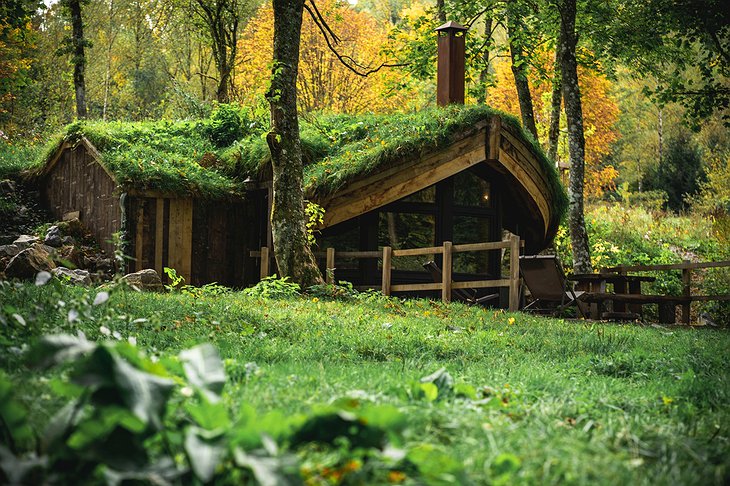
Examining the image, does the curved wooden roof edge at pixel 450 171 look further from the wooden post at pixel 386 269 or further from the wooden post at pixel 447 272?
the wooden post at pixel 447 272

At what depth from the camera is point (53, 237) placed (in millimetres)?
15367

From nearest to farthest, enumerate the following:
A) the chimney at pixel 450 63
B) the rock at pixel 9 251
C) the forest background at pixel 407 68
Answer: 1. the rock at pixel 9 251
2. the chimney at pixel 450 63
3. the forest background at pixel 407 68

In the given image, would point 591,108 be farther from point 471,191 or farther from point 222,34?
point 471,191

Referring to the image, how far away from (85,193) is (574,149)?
10521mm

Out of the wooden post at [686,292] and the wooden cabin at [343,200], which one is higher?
the wooden cabin at [343,200]

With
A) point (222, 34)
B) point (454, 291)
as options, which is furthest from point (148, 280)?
point (222, 34)

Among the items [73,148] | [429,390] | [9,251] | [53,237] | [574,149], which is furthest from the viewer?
[73,148]

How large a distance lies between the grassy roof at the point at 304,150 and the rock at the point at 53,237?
190 cm

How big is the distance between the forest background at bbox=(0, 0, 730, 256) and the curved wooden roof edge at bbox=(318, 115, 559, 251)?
2723mm

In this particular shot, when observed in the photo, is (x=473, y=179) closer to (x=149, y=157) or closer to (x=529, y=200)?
(x=529, y=200)

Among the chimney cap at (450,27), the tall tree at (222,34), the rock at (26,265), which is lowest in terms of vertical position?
the rock at (26,265)

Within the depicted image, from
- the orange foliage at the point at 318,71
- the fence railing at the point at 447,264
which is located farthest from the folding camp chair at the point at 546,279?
the orange foliage at the point at 318,71

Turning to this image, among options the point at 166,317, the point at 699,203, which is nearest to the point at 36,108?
the point at 166,317

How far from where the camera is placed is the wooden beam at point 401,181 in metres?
14.6
